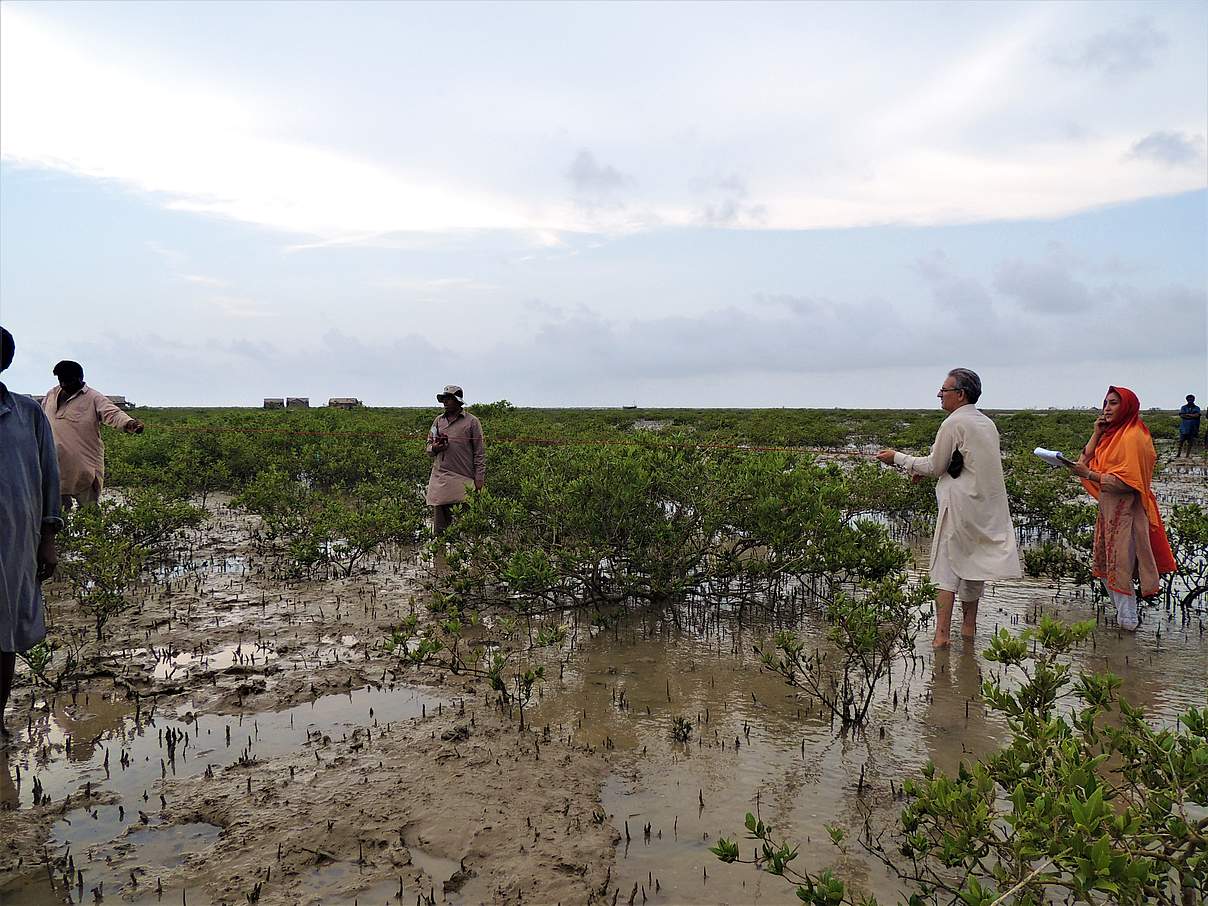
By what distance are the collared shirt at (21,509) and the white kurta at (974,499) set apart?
5061 mm

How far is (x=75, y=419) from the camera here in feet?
21.3

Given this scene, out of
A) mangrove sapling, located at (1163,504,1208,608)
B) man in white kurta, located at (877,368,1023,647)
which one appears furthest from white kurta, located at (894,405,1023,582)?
mangrove sapling, located at (1163,504,1208,608)

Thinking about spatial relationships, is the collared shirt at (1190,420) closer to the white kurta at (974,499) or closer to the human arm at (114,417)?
the white kurta at (974,499)

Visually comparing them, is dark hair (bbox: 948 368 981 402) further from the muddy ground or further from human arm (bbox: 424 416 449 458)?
human arm (bbox: 424 416 449 458)

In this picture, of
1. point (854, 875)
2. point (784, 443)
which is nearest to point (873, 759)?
point (854, 875)

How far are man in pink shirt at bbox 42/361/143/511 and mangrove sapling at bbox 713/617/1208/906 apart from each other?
644cm

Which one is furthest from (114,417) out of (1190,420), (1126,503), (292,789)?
(1190,420)

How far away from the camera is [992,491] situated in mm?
5262

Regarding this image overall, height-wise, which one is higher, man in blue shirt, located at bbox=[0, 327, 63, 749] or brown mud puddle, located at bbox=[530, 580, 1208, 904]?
man in blue shirt, located at bbox=[0, 327, 63, 749]

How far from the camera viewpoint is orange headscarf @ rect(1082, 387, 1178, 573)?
217 inches

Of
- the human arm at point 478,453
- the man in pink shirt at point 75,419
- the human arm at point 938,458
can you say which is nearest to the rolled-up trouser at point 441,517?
the human arm at point 478,453

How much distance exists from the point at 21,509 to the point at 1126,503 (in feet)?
23.0

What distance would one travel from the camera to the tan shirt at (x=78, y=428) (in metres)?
6.47

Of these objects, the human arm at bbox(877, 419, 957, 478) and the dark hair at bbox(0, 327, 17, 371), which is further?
the human arm at bbox(877, 419, 957, 478)
